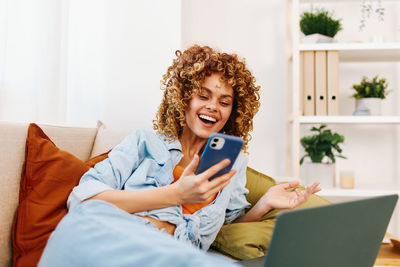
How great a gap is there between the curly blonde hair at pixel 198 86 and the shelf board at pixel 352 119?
0.59 metres

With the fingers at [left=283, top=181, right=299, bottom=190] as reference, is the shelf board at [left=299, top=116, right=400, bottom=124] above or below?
above

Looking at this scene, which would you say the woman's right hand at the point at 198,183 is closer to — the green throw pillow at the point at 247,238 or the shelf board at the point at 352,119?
→ the green throw pillow at the point at 247,238

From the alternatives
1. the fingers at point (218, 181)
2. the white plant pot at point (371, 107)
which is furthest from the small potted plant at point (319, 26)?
the fingers at point (218, 181)

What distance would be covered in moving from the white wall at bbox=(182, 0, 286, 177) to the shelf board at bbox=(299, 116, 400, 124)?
1.13 ft

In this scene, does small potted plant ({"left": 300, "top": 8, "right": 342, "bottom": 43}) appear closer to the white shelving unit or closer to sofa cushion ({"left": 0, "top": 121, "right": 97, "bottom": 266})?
the white shelving unit

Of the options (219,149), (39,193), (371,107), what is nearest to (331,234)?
(219,149)

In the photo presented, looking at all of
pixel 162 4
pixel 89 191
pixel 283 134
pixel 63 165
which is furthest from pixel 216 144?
pixel 283 134

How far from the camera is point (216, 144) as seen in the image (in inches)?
30.1

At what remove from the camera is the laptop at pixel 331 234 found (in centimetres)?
50

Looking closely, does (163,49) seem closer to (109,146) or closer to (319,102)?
(109,146)

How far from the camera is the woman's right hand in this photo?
0.83 metres

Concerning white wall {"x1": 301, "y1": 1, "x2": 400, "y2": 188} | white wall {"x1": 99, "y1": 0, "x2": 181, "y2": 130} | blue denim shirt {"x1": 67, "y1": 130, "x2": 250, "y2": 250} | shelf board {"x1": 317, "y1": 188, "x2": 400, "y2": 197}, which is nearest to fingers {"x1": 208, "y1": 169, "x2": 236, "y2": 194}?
blue denim shirt {"x1": 67, "y1": 130, "x2": 250, "y2": 250}

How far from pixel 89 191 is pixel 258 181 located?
642 mm

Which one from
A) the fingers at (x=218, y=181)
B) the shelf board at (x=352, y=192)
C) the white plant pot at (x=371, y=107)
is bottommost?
the shelf board at (x=352, y=192)
